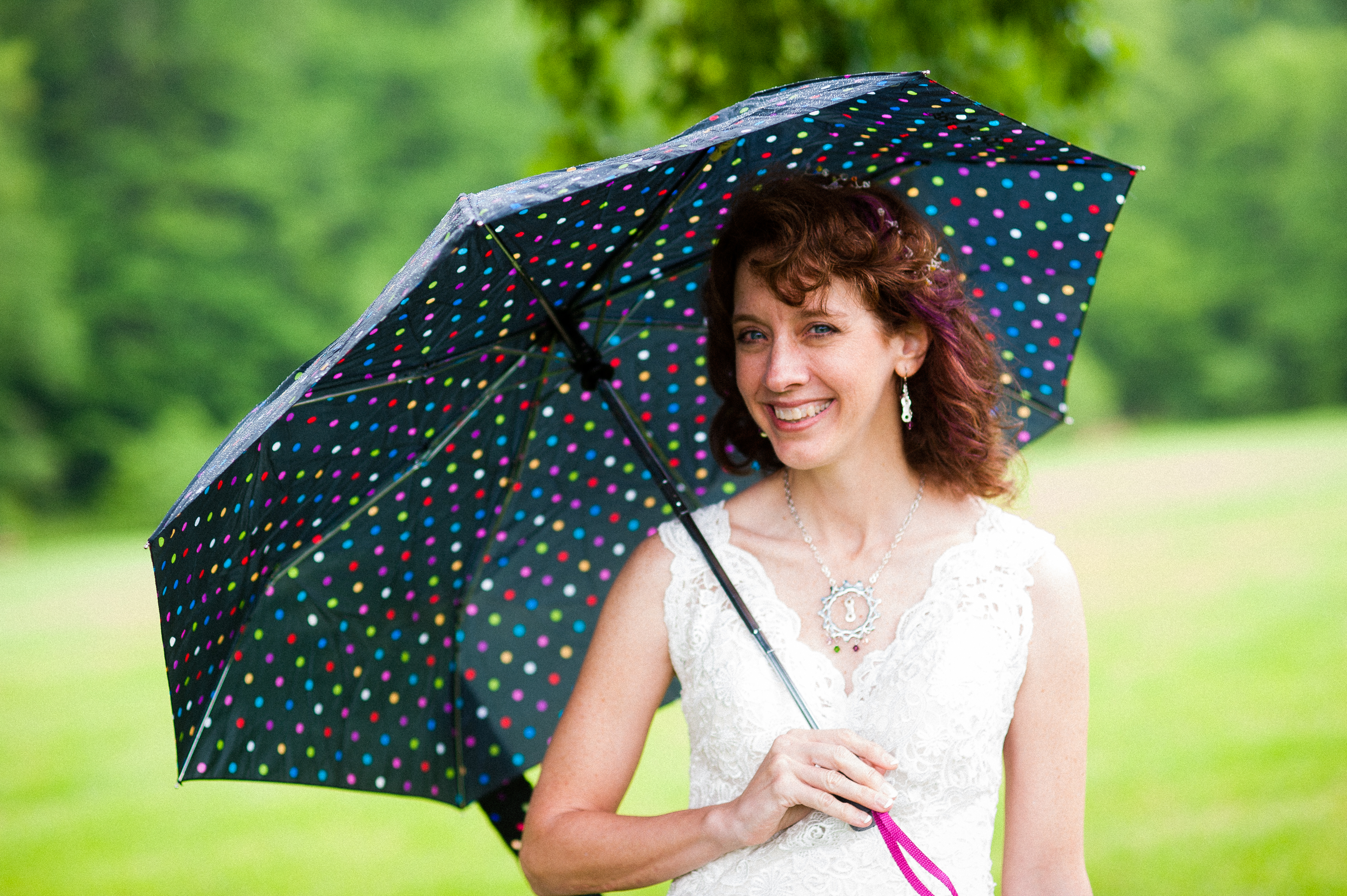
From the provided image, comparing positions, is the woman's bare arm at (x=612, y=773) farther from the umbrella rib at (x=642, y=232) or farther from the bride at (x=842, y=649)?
the umbrella rib at (x=642, y=232)

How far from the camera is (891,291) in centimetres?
217

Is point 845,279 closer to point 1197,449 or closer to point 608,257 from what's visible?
point 608,257

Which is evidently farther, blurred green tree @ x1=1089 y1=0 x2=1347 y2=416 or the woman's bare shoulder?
blurred green tree @ x1=1089 y1=0 x2=1347 y2=416

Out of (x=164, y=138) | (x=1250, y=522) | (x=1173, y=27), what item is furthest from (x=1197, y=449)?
(x=164, y=138)

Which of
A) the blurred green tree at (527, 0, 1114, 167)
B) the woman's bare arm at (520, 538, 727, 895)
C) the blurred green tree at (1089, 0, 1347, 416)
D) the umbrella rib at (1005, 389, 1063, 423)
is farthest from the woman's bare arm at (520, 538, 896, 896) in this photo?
the blurred green tree at (1089, 0, 1347, 416)

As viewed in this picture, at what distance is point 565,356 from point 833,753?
3.20 ft

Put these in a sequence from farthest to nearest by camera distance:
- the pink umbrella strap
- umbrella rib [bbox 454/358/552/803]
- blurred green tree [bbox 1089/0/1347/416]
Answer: blurred green tree [bbox 1089/0/1347/416] → umbrella rib [bbox 454/358/552/803] → the pink umbrella strap

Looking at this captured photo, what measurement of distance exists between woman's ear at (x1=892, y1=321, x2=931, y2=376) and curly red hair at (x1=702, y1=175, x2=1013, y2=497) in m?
0.01

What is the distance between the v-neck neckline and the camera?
2.16 m

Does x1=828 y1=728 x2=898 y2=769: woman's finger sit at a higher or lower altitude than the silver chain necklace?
lower

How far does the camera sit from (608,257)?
221 centimetres

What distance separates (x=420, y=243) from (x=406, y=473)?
2349 cm

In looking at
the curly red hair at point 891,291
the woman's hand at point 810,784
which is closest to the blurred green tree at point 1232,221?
the curly red hair at point 891,291

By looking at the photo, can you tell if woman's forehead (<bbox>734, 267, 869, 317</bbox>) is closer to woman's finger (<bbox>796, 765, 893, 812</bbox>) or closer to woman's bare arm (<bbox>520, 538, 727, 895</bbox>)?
woman's bare arm (<bbox>520, 538, 727, 895</bbox>)
